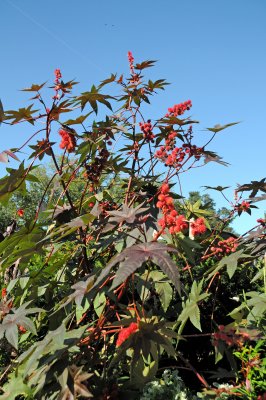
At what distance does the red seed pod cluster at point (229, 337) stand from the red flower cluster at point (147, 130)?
47.1 inches

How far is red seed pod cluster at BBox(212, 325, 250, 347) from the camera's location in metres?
1.81

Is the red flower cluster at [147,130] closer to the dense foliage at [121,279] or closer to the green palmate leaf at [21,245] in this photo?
the dense foliage at [121,279]

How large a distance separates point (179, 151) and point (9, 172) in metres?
1.00

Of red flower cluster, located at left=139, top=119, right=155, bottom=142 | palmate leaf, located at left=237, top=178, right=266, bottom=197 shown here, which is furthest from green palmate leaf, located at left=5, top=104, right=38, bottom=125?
palmate leaf, located at left=237, top=178, right=266, bottom=197

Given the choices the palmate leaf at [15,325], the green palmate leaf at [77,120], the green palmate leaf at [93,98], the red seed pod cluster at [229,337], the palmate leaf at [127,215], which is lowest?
the palmate leaf at [15,325]

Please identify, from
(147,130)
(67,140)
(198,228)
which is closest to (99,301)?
(198,228)

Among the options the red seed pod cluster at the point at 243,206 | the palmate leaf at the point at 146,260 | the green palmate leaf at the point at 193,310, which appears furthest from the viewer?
the red seed pod cluster at the point at 243,206

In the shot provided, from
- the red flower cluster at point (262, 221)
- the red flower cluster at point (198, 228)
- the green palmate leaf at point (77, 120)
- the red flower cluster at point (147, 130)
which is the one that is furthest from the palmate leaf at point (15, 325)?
the red flower cluster at point (262, 221)

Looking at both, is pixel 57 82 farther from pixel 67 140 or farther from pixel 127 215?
pixel 127 215

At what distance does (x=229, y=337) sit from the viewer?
1859 millimetres

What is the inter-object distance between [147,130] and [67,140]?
502 mm

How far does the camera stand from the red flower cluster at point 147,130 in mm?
2412

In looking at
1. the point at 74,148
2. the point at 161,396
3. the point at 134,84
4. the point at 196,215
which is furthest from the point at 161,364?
the point at 134,84

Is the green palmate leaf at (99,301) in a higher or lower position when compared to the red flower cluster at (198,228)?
lower
